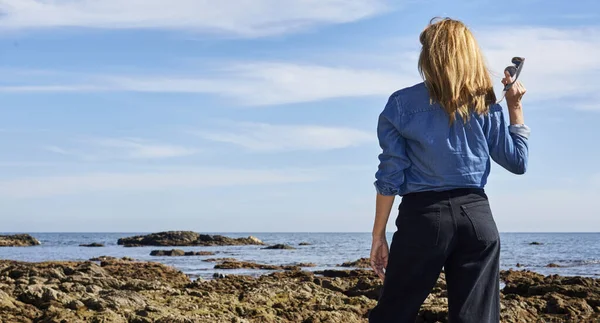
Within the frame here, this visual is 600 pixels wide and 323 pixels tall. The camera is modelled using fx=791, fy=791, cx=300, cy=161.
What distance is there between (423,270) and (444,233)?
0.22m

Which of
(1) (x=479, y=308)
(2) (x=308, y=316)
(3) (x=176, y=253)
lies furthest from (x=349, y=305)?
(3) (x=176, y=253)

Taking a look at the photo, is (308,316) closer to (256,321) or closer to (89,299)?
(256,321)

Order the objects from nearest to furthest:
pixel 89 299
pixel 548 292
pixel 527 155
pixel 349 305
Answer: pixel 527 155 < pixel 89 299 < pixel 349 305 < pixel 548 292

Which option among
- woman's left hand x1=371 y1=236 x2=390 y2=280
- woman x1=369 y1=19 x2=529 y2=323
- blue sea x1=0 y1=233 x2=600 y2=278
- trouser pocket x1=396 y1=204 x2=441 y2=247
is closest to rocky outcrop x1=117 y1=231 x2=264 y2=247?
blue sea x1=0 y1=233 x2=600 y2=278

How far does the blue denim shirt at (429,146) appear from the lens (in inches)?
151

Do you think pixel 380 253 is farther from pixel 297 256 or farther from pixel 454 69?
pixel 297 256

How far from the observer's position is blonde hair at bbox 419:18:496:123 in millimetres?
3748

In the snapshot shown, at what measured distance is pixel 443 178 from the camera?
12.5ft

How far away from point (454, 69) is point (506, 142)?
20.8 inches

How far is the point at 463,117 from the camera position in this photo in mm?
3881

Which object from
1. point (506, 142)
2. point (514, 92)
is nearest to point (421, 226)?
point (506, 142)

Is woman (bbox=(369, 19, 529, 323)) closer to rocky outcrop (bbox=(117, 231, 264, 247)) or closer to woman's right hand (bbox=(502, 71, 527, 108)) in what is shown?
woman's right hand (bbox=(502, 71, 527, 108))

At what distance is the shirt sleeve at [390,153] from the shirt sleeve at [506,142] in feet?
1.53

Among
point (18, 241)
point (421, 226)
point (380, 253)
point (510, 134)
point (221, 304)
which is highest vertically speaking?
point (510, 134)
